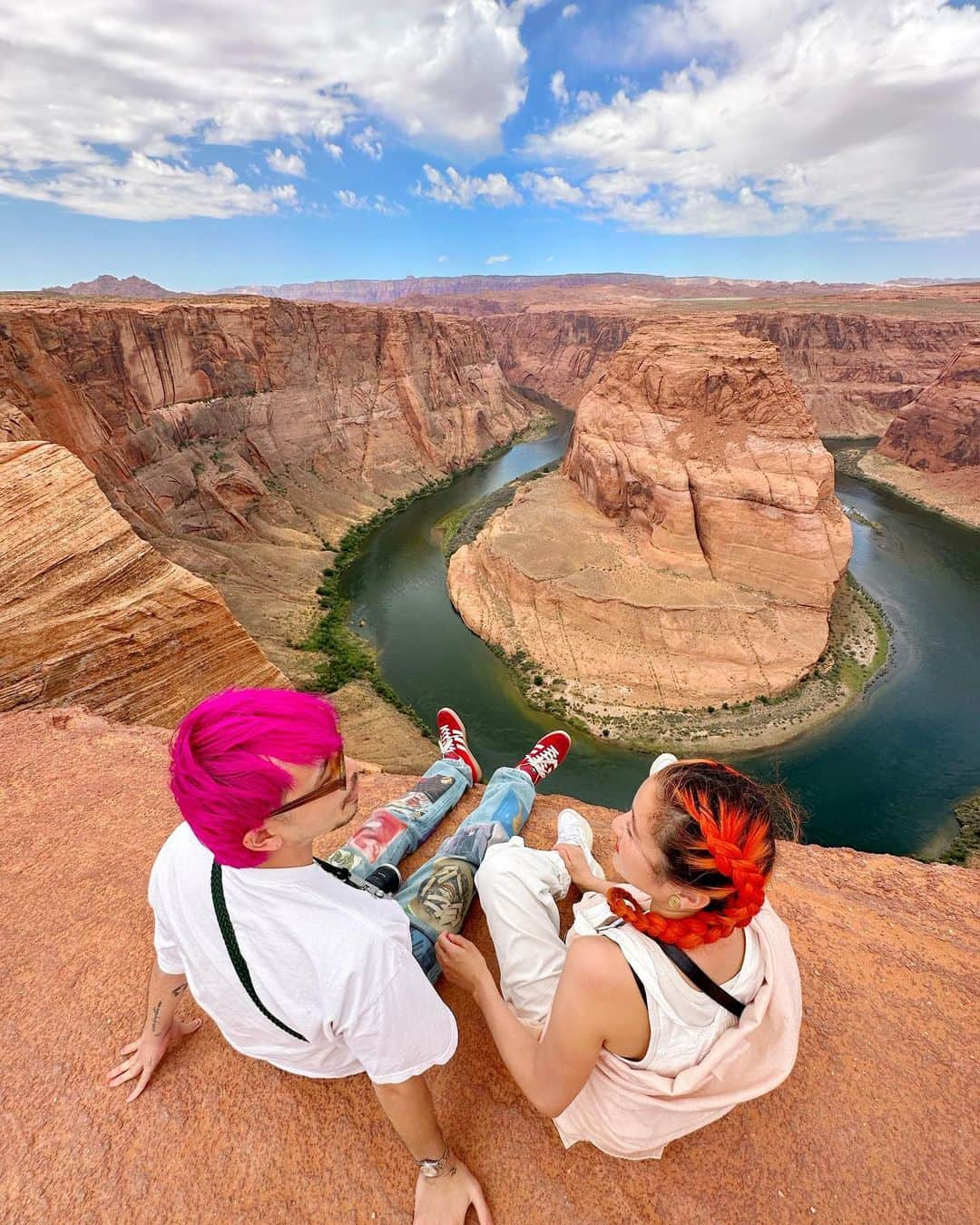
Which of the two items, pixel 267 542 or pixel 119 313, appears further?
pixel 267 542

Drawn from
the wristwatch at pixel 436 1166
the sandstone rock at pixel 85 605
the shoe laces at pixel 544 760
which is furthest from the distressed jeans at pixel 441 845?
the sandstone rock at pixel 85 605

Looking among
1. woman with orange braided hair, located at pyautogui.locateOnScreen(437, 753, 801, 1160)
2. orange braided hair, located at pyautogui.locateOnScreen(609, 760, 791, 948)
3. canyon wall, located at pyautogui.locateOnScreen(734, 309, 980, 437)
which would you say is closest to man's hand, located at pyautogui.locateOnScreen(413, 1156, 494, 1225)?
woman with orange braided hair, located at pyautogui.locateOnScreen(437, 753, 801, 1160)

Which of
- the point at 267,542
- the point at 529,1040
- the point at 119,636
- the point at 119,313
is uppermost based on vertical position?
the point at 119,313

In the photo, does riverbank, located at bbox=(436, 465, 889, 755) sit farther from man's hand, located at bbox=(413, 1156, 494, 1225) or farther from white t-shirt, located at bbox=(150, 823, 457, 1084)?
white t-shirt, located at bbox=(150, 823, 457, 1084)

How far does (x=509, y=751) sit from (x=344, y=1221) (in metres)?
13.9

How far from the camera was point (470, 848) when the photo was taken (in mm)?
3463

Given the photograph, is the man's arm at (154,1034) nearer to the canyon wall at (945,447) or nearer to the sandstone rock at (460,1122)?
the sandstone rock at (460,1122)

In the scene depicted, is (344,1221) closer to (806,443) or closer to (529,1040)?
(529,1040)

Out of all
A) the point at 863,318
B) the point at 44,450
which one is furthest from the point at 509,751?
the point at 863,318

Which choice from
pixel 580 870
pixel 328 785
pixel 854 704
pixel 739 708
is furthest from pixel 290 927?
pixel 854 704

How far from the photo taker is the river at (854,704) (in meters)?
14.1

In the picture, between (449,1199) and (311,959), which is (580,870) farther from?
(311,959)

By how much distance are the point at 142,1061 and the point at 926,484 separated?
48295 millimetres

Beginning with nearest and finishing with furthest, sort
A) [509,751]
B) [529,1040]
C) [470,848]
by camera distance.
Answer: [529,1040] < [470,848] < [509,751]
